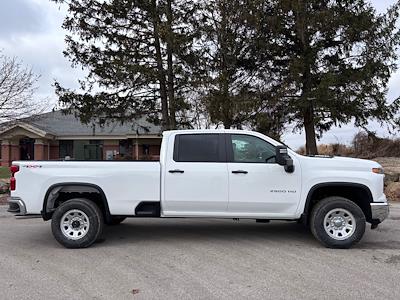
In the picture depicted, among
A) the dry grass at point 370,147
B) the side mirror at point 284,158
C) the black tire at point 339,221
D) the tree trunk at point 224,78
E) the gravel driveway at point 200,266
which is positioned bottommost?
the gravel driveway at point 200,266

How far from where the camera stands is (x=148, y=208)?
701cm

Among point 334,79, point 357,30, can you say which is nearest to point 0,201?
point 334,79

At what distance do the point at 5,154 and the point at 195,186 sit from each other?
31.0m

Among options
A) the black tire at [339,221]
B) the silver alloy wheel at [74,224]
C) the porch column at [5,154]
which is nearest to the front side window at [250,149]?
the black tire at [339,221]

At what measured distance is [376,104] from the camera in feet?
61.5

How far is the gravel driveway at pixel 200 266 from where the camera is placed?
15.9ft

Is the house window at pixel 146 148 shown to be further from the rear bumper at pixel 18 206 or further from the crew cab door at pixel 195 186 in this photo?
the crew cab door at pixel 195 186

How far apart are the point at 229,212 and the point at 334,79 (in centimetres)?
1152

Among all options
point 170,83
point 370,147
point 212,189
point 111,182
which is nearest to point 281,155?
point 212,189

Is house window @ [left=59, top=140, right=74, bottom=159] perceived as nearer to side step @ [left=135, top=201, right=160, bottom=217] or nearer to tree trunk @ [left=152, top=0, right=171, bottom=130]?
tree trunk @ [left=152, top=0, right=171, bottom=130]

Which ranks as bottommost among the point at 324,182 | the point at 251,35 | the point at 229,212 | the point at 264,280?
the point at 264,280

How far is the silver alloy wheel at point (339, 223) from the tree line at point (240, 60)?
9.59m

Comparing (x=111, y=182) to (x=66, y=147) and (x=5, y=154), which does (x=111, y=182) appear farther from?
(x=5, y=154)

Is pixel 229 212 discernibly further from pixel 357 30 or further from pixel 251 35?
pixel 357 30
